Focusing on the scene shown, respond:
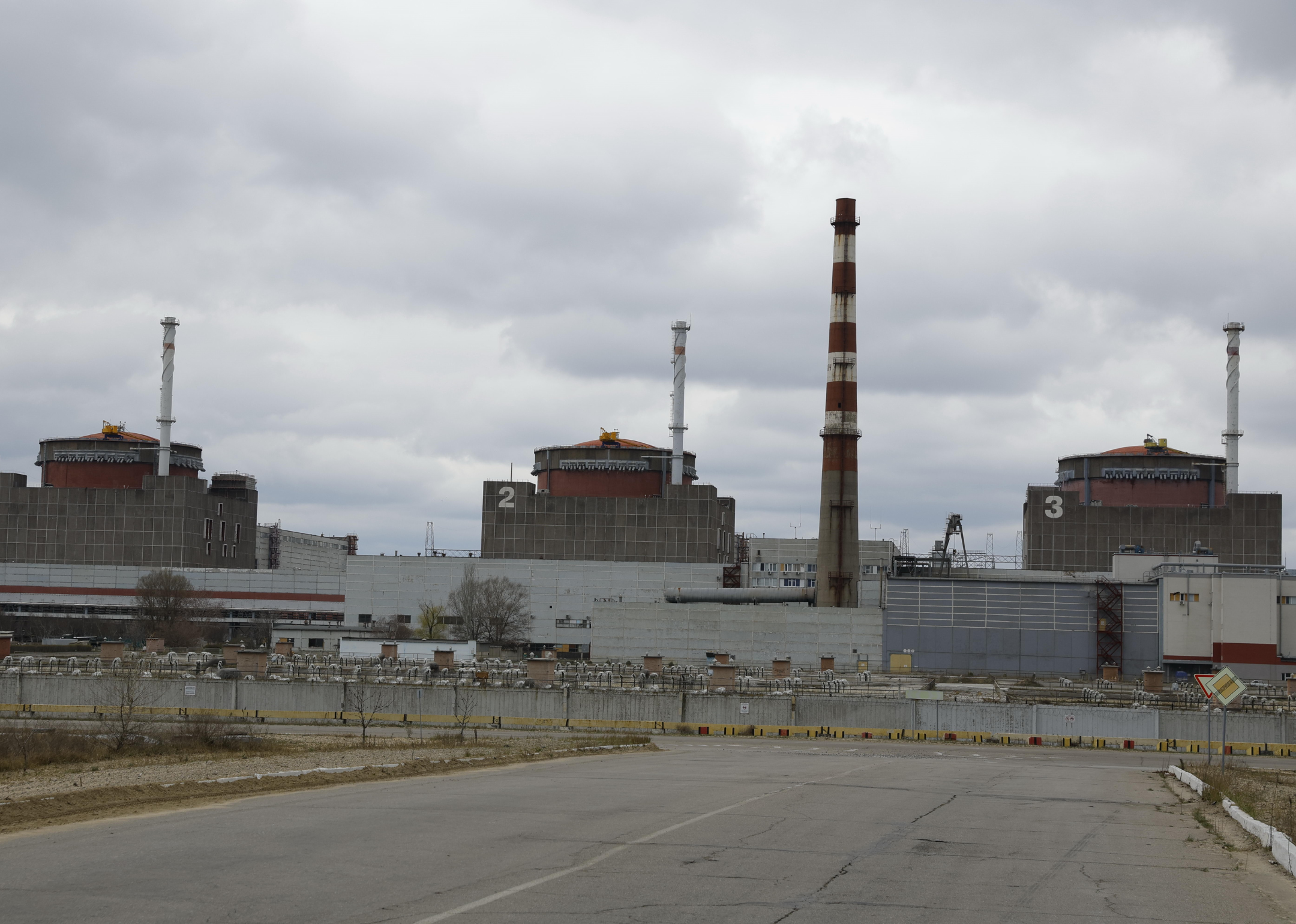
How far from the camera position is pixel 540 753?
105ft

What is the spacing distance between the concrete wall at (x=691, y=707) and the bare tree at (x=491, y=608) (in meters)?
52.8

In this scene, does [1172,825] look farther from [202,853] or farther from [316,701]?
[316,701]

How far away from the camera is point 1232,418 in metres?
112

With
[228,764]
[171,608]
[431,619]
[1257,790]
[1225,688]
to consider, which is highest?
[1225,688]

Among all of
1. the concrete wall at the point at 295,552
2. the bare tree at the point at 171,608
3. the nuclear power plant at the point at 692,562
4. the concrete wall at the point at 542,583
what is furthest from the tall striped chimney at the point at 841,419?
the concrete wall at the point at 295,552

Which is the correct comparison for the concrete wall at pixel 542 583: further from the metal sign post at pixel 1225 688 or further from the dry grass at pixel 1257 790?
the metal sign post at pixel 1225 688

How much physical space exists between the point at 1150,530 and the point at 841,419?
139 feet

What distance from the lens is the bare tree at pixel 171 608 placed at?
348 ft

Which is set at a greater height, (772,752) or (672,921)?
(672,921)

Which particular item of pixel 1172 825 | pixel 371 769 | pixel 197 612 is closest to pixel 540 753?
pixel 371 769

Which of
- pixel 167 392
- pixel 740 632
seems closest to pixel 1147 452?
pixel 740 632

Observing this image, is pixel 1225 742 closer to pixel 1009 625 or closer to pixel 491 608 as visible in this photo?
pixel 1009 625

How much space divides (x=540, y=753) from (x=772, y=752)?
963 centimetres

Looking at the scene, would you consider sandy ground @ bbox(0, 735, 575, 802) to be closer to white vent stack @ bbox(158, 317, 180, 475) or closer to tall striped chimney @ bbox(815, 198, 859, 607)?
tall striped chimney @ bbox(815, 198, 859, 607)
